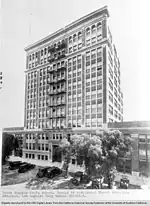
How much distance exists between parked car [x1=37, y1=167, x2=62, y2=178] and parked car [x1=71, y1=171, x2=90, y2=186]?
9.5 inches

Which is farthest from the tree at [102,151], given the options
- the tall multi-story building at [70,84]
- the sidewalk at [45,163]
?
the tall multi-story building at [70,84]

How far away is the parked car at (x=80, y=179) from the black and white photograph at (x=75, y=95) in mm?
14

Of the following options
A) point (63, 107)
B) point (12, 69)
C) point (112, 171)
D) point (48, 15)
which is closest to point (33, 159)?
point (63, 107)

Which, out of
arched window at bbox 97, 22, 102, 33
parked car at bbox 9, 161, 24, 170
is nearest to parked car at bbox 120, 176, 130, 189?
parked car at bbox 9, 161, 24, 170

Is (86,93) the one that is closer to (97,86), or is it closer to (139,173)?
(97,86)

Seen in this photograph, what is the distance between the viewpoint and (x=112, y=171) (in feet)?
8.50

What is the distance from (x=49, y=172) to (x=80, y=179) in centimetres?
48

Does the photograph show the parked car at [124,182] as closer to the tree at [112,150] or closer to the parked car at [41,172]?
the tree at [112,150]

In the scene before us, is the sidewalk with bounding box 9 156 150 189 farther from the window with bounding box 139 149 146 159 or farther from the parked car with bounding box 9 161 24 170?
the window with bounding box 139 149 146 159

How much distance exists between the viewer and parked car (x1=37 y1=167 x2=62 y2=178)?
8.97 ft

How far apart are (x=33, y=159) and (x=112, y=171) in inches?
48.7

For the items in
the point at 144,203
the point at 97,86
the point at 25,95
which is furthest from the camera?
the point at 25,95

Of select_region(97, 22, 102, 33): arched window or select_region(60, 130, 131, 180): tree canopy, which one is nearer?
select_region(60, 130, 131, 180): tree canopy

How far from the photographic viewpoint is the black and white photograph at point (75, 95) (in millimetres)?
2617
